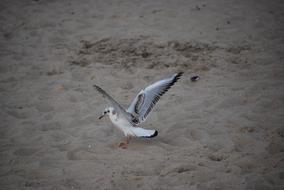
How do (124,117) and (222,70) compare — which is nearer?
(124,117)

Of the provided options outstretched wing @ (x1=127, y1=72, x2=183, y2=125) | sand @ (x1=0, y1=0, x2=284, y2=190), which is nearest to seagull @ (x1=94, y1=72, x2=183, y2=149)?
outstretched wing @ (x1=127, y1=72, x2=183, y2=125)

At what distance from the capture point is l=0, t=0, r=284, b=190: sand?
3885mm

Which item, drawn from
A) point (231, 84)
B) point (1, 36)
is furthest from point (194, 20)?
point (1, 36)

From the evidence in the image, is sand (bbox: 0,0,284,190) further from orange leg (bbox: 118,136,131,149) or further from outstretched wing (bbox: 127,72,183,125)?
outstretched wing (bbox: 127,72,183,125)

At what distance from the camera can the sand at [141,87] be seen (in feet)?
12.7

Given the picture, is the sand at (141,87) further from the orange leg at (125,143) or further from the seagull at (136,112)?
the seagull at (136,112)

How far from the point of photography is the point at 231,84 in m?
5.49

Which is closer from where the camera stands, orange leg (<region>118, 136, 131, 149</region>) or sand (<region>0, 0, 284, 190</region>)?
sand (<region>0, 0, 284, 190</region>)

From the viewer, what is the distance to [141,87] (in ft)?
18.5

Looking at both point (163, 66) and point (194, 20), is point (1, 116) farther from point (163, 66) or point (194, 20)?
point (194, 20)

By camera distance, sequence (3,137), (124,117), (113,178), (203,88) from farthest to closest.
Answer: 1. (203,88)
2. (3,137)
3. (124,117)
4. (113,178)

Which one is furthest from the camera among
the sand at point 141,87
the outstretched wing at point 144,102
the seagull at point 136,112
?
the outstretched wing at point 144,102

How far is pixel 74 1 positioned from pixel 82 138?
5065 millimetres

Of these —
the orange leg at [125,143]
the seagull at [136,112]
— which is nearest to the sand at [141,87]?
the orange leg at [125,143]
